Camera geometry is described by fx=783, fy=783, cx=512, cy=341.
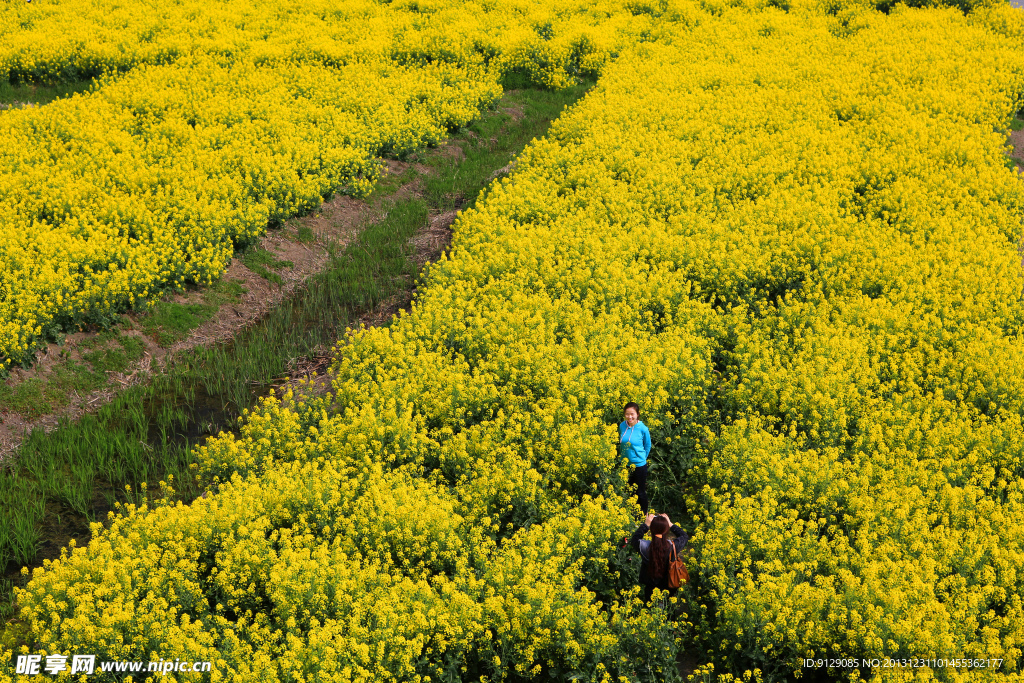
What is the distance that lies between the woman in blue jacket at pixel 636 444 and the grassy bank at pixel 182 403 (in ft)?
16.1

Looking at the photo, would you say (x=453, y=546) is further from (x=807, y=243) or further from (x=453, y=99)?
(x=453, y=99)

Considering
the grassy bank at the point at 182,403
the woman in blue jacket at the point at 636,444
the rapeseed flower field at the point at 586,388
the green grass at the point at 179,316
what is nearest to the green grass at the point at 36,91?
the rapeseed flower field at the point at 586,388

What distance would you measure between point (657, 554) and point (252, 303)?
9.14 meters

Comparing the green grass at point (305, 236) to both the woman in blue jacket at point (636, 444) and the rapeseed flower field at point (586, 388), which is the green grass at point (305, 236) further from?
the woman in blue jacket at point (636, 444)

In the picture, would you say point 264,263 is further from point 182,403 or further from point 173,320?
point 182,403

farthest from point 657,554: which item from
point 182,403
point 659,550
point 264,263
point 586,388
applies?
point 264,263

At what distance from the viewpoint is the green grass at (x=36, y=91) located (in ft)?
68.3

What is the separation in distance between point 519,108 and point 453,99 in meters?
2.80

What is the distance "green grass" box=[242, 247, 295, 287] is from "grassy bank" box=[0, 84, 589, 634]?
596 millimetres

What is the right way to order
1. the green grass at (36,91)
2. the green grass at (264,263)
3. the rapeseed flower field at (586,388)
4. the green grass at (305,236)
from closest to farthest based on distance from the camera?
1. the rapeseed flower field at (586,388)
2. the green grass at (264,263)
3. the green grass at (305,236)
4. the green grass at (36,91)

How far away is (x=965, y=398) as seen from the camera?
1000 cm

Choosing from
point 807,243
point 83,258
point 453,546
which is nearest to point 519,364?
point 453,546

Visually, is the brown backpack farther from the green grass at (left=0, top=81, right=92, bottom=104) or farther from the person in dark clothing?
the green grass at (left=0, top=81, right=92, bottom=104)

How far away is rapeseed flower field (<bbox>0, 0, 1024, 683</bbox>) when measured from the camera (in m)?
6.84
